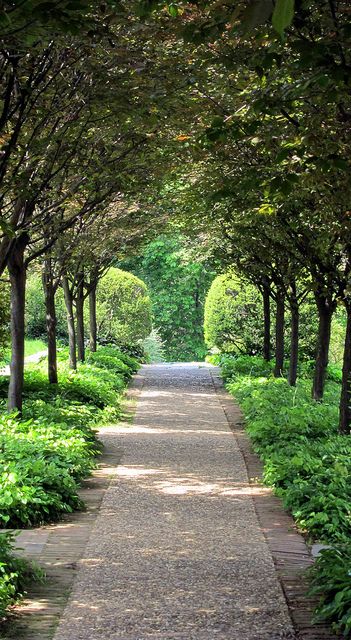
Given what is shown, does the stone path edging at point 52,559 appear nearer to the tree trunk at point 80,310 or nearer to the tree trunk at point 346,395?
the tree trunk at point 346,395

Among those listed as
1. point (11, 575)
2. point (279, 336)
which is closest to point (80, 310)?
point (279, 336)

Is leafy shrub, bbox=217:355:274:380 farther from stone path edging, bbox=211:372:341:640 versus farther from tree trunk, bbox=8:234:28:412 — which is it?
stone path edging, bbox=211:372:341:640

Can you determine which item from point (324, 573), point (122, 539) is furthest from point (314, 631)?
A: point (122, 539)

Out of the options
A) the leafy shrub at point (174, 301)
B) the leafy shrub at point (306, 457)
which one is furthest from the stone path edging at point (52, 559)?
the leafy shrub at point (174, 301)

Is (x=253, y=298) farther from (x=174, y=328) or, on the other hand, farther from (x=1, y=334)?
(x=174, y=328)

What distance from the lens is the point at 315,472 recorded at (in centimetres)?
775

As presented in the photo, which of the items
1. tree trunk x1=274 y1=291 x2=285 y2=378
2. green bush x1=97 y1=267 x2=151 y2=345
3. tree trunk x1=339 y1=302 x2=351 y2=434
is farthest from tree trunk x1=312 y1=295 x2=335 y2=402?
green bush x1=97 y1=267 x2=151 y2=345

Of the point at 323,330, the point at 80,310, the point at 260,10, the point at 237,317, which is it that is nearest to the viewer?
the point at 260,10

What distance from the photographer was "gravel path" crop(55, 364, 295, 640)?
4.55 m

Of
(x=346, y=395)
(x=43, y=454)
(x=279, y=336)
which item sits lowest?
(x=43, y=454)

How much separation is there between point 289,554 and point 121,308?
23.2m

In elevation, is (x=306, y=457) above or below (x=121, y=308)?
below

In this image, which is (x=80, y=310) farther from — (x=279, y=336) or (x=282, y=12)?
(x=282, y=12)

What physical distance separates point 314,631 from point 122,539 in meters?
2.23
